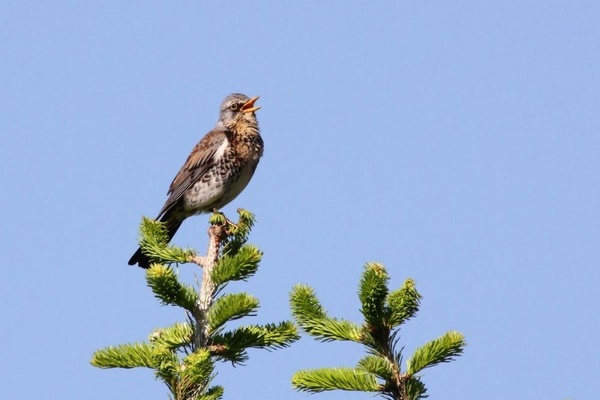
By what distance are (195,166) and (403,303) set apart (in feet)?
19.3

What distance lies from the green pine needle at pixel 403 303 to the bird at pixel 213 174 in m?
5.53

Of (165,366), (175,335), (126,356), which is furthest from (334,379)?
(175,335)

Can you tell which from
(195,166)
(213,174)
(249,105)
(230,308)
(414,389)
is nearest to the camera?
(414,389)

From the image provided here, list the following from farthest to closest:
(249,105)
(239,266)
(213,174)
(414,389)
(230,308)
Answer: (249,105)
(213,174)
(239,266)
(230,308)
(414,389)

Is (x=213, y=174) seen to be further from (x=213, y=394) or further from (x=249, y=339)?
(x=213, y=394)

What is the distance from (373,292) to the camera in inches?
140

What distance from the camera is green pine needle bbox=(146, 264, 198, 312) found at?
4.00 m

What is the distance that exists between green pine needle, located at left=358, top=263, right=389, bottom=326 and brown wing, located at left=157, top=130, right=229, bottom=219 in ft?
18.5

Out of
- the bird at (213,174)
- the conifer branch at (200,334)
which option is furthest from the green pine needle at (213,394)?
the bird at (213,174)

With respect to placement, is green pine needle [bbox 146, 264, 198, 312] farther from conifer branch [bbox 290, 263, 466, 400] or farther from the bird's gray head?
the bird's gray head

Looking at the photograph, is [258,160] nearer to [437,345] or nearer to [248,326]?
[248,326]

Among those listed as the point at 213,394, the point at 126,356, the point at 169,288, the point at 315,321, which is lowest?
the point at 213,394

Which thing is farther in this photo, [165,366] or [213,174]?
[213,174]

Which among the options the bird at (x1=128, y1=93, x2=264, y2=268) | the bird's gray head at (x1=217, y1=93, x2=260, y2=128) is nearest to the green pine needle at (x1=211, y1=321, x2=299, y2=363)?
the bird at (x1=128, y1=93, x2=264, y2=268)
